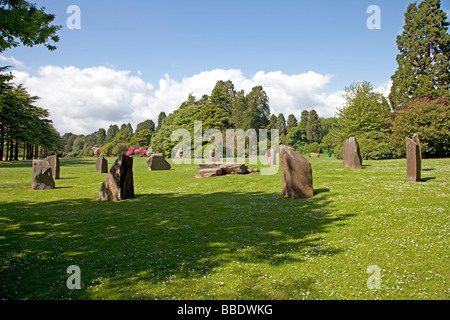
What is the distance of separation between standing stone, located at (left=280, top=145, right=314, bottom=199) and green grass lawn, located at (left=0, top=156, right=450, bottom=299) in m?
0.57

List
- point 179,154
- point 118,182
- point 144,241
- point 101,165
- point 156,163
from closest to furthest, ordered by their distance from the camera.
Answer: point 144,241 → point 118,182 → point 101,165 → point 156,163 → point 179,154

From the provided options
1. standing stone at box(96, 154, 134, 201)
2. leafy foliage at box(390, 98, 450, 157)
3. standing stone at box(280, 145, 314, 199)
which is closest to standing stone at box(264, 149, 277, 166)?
leafy foliage at box(390, 98, 450, 157)

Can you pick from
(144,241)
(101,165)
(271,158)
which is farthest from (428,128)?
(101,165)

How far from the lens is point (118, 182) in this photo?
592 inches

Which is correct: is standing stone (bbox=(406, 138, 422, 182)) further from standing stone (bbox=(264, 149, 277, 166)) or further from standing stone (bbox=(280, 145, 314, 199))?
standing stone (bbox=(264, 149, 277, 166))

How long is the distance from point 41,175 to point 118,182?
793 centimetres

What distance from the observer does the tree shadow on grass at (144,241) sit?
5.64m

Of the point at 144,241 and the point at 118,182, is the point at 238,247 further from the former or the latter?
the point at 118,182

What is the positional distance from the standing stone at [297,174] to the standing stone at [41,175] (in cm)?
1639
